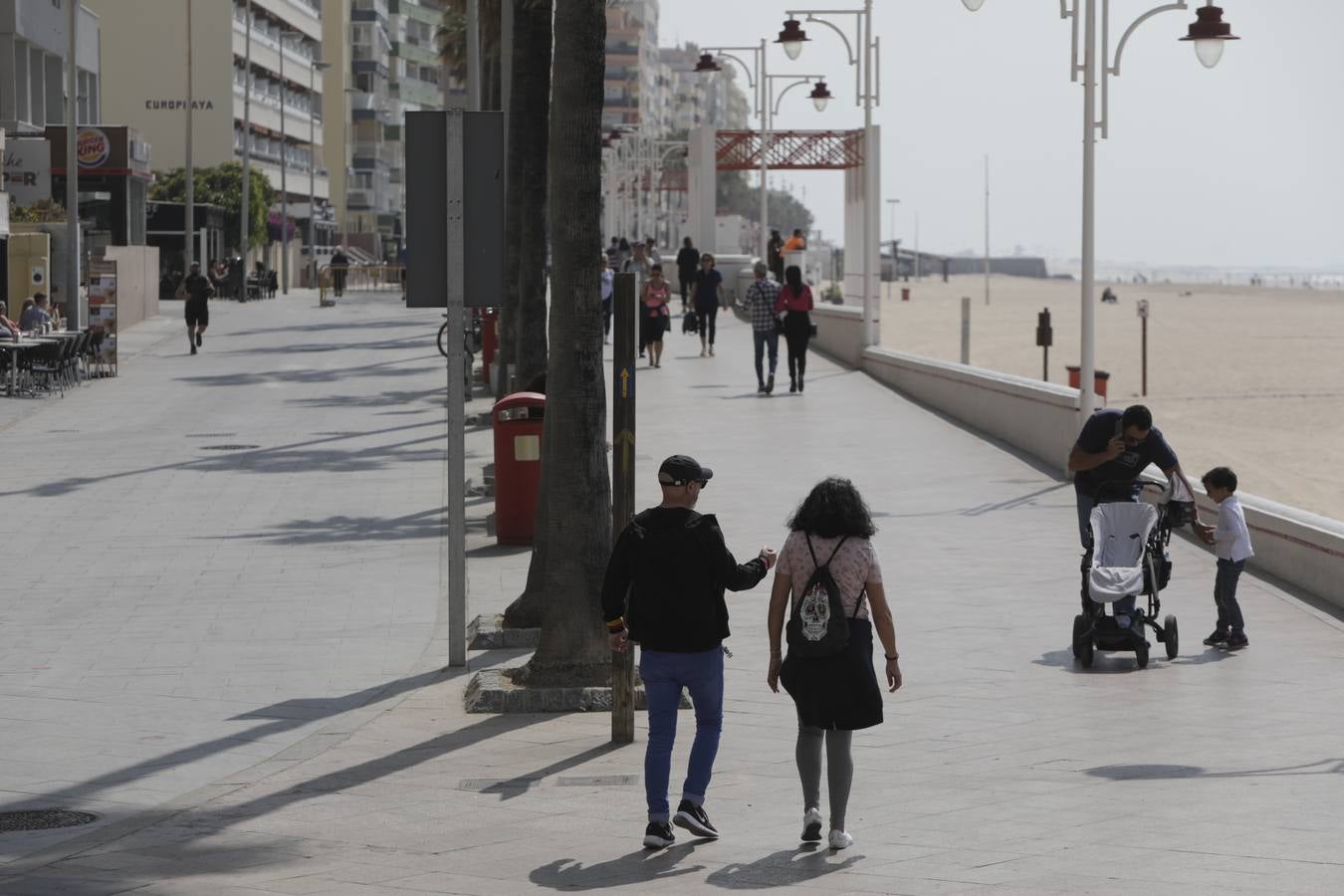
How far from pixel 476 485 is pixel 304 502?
161cm

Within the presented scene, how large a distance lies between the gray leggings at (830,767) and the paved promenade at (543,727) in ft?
0.59

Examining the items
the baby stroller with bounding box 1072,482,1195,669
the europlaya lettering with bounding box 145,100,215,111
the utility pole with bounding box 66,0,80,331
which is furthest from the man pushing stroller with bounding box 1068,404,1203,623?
the europlaya lettering with bounding box 145,100,215,111

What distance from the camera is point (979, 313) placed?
280ft

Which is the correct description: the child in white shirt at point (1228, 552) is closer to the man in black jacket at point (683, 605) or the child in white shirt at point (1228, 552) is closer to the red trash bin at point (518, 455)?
the man in black jacket at point (683, 605)

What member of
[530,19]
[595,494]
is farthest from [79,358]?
[595,494]

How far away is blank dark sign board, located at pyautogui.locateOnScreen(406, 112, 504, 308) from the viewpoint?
10664 millimetres

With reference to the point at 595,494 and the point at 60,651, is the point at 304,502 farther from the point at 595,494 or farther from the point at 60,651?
the point at 595,494

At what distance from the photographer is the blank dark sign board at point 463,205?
10664 mm

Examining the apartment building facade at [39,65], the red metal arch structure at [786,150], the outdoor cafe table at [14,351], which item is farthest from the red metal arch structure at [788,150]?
the outdoor cafe table at [14,351]

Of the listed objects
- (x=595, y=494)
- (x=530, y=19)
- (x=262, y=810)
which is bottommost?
(x=262, y=810)

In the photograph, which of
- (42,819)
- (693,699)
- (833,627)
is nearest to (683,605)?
(693,699)

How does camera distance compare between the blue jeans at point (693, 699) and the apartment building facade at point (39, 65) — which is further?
the apartment building facade at point (39, 65)

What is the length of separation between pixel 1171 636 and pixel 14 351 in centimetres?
2266

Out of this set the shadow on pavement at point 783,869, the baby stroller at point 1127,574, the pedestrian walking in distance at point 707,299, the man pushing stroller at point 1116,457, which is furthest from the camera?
the pedestrian walking in distance at point 707,299
